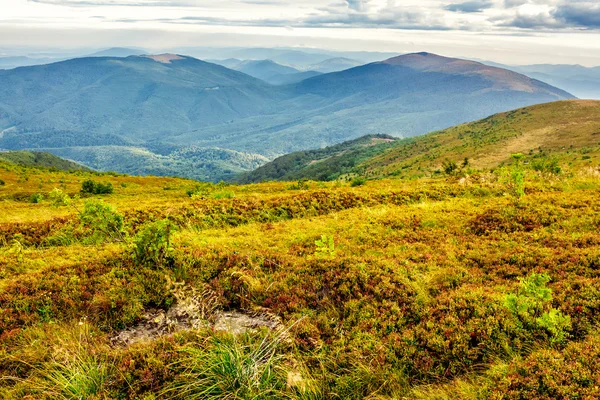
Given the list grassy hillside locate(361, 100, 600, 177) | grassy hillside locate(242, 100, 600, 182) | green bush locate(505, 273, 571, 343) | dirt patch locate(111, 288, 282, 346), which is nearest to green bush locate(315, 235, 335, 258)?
dirt patch locate(111, 288, 282, 346)

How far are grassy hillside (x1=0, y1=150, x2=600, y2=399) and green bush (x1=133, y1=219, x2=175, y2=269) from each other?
1.9 inches

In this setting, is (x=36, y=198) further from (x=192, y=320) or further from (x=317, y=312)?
(x=317, y=312)

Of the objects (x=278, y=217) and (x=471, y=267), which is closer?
(x=471, y=267)

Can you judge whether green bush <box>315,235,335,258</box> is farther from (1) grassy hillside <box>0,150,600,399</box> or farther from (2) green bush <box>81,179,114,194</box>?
(2) green bush <box>81,179,114,194</box>

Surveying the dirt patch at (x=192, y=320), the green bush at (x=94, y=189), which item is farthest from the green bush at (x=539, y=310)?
the green bush at (x=94, y=189)

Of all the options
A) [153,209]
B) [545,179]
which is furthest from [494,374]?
[545,179]

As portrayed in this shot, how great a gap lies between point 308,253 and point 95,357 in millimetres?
6216

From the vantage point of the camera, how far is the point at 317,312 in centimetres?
809

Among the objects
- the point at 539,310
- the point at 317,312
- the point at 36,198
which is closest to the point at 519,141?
the point at 36,198

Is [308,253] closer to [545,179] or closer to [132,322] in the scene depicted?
[132,322]

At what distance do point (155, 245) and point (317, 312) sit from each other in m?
4.49

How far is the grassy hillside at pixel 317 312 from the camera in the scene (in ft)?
19.7

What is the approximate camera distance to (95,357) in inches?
261

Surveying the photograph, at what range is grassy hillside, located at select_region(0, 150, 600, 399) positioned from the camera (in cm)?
601
